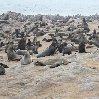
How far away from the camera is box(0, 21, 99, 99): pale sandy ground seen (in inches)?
376

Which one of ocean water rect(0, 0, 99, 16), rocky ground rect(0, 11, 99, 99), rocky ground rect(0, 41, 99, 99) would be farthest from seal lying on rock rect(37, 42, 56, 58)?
ocean water rect(0, 0, 99, 16)

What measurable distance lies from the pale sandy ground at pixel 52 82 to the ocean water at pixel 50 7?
Result: 44936mm

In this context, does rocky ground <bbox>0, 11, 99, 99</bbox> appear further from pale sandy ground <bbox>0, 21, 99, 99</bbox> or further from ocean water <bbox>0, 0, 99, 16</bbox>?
ocean water <bbox>0, 0, 99, 16</bbox>

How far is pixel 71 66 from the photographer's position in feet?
41.1

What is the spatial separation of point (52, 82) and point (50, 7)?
51368 mm

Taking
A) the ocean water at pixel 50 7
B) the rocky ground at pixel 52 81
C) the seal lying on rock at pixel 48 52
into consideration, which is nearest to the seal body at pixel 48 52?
the seal lying on rock at pixel 48 52

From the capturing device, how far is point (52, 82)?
10.7 meters

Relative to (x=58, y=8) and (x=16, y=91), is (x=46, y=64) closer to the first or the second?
(x=16, y=91)

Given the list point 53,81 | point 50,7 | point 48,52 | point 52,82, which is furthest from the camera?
point 50,7

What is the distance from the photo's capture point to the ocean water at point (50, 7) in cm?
5903

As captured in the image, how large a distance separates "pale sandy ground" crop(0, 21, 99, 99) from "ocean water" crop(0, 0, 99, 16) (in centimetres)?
4494

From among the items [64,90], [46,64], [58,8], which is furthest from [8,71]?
[58,8]

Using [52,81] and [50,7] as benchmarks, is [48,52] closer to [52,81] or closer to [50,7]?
[52,81]

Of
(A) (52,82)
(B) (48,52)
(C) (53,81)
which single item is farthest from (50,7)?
(A) (52,82)
